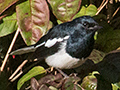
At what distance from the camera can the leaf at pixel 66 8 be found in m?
1.69

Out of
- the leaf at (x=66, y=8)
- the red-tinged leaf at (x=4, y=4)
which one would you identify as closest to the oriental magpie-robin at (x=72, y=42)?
the leaf at (x=66, y=8)

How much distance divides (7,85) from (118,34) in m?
1.13

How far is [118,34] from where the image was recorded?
1.96 meters

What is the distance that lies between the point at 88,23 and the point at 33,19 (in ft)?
1.29

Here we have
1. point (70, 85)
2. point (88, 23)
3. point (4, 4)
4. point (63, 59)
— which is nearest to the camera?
point (70, 85)

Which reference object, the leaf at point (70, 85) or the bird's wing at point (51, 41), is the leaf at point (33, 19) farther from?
the leaf at point (70, 85)

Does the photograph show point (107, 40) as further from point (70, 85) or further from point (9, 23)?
point (9, 23)

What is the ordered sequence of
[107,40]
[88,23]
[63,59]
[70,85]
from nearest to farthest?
[70,85]
[88,23]
[63,59]
[107,40]

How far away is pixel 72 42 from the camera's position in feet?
5.99

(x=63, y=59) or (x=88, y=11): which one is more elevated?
(x=88, y=11)

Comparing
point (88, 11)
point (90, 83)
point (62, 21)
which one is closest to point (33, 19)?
point (62, 21)

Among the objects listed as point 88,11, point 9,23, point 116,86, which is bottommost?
point 116,86

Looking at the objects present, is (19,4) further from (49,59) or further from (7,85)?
(7,85)

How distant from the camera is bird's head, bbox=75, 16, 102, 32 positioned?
1.74 m
